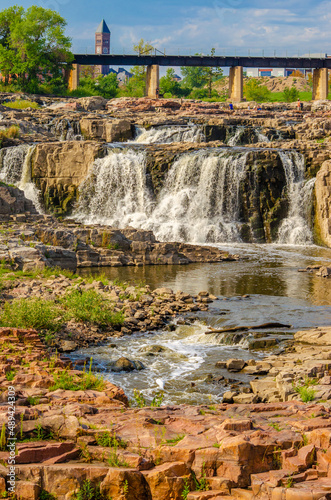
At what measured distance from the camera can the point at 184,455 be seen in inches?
234

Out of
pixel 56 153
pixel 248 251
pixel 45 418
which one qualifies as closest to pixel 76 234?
pixel 248 251

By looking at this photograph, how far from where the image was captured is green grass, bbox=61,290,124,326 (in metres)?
13.8

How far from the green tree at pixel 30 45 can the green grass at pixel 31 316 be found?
50184mm

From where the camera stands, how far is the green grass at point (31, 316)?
40.7 feet

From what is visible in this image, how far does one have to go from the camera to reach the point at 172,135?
3919 cm

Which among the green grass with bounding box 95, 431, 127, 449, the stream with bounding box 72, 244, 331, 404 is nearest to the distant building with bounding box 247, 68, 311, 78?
the stream with bounding box 72, 244, 331, 404

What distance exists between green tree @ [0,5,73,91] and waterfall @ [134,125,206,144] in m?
24.4

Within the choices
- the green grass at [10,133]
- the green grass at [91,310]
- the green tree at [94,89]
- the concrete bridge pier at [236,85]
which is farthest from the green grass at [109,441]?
the concrete bridge pier at [236,85]

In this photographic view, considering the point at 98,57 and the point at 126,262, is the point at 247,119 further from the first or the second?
the point at 98,57

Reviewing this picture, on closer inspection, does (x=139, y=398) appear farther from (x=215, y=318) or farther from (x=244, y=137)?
(x=244, y=137)

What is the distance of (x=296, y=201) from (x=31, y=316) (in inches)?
825

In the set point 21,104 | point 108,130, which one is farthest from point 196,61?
point 108,130

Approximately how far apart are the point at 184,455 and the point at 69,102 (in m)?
48.8

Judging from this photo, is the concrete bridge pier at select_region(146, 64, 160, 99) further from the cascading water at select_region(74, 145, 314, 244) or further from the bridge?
the cascading water at select_region(74, 145, 314, 244)
